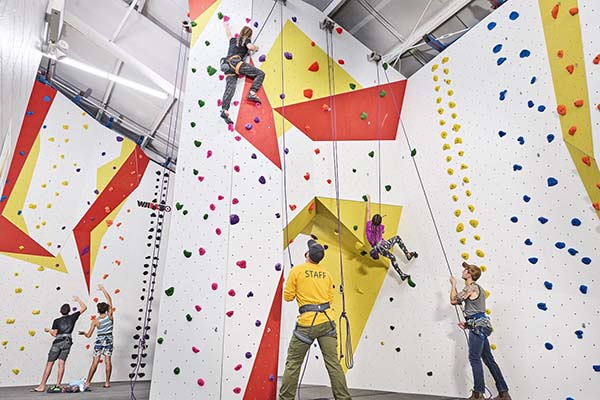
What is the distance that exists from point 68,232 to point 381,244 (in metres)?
3.76

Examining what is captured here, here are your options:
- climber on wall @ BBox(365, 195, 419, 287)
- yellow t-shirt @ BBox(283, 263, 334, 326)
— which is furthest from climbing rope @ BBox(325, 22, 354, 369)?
yellow t-shirt @ BBox(283, 263, 334, 326)

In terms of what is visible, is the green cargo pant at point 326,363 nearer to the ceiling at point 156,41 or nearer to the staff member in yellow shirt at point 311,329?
the staff member in yellow shirt at point 311,329

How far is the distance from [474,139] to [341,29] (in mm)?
1963

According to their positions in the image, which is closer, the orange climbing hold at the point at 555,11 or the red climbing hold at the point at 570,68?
the red climbing hold at the point at 570,68

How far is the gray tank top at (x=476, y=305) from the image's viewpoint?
289cm

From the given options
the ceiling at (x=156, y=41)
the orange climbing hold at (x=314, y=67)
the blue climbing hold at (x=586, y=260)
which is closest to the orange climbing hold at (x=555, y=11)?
the ceiling at (x=156, y=41)

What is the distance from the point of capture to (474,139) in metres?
3.53

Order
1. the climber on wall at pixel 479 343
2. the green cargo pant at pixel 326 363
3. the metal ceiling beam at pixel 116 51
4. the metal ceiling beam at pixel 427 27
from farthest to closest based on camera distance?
the metal ceiling beam at pixel 116 51 < the metal ceiling beam at pixel 427 27 < the climber on wall at pixel 479 343 < the green cargo pant at pixel 326 363

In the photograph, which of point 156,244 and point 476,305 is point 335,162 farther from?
point 156,244

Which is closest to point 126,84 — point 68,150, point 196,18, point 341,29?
point 68,150

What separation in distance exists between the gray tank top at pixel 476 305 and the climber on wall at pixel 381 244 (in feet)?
2.72

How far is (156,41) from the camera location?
4.90 m

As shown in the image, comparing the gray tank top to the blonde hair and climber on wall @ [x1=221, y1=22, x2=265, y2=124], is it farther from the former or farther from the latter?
the blonde hair

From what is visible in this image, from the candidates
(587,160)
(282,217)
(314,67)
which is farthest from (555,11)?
(282,217)
